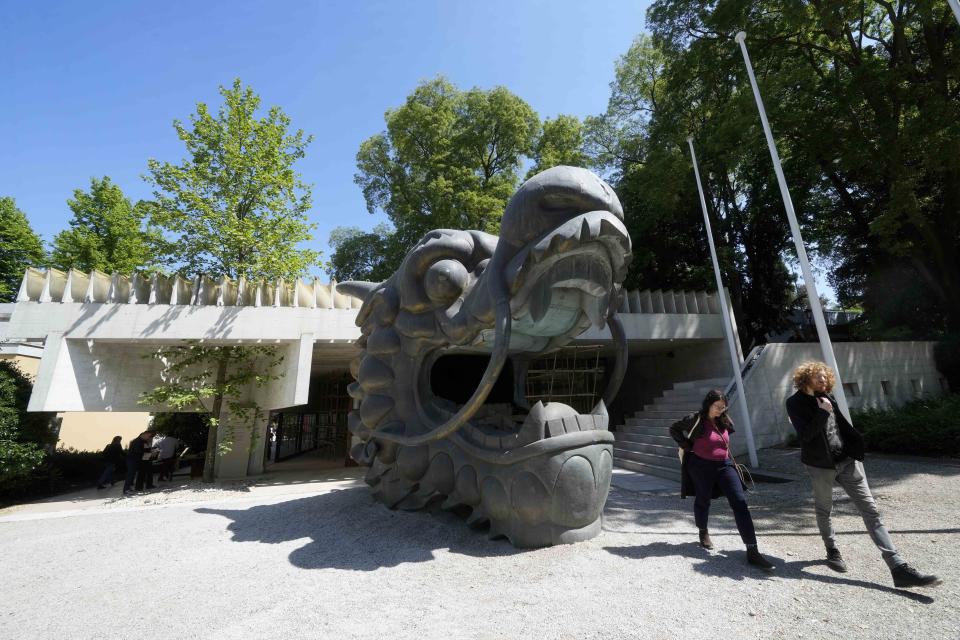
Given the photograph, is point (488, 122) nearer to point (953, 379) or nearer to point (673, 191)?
point (673, 191)

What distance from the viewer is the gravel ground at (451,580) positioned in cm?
261

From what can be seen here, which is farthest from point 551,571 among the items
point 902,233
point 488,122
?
point 902,233

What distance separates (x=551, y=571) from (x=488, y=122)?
17.1 metres

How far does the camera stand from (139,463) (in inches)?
394

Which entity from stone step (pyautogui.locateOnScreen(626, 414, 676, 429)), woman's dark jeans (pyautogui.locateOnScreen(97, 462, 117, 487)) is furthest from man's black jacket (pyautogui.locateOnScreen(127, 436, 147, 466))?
stone step (pyautogui.locateOnScreen(626, 414, 676, 429))

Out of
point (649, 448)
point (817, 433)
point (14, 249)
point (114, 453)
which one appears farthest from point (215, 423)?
point (14, 249)

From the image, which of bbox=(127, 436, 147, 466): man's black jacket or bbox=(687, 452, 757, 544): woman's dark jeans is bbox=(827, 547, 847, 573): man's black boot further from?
bbox=(127, 436, 147, 466): man's black jacket

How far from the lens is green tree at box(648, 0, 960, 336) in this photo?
11016 millimetres

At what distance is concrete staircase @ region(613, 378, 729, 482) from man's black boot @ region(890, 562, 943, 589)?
18.4ft

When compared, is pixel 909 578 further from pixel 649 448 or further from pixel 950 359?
pixel 950 359

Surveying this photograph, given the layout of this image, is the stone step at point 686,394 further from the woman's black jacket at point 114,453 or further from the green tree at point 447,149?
the woman's black jacket at point 114,453

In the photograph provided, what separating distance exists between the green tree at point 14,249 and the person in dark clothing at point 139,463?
11917mm

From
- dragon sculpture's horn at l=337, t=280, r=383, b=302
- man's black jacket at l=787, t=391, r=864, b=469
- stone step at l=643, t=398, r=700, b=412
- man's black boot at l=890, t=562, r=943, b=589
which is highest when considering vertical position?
dragon sculpture's horn at l=337, t=280, r=383, b=302

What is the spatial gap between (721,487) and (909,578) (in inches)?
47.2
